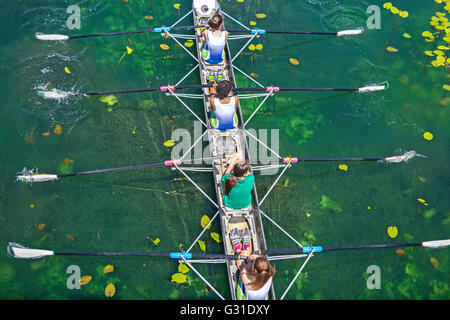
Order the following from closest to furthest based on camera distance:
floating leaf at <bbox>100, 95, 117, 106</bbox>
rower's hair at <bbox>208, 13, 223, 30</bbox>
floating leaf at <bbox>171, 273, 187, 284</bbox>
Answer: floating leaf at <bbox>171, 273, 187, 284</bbox> → rower's hair at <bbox>208, 13, 223, 30</bbox> → floating leaf at <bbox>100, 95, 117, 106</bbox>

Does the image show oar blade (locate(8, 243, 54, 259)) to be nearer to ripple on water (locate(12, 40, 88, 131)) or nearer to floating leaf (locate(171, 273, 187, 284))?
A: floating leaf (locate(171, 273, 187, 284))

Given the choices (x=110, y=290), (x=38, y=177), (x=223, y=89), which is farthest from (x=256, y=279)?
(x=38, y=177)

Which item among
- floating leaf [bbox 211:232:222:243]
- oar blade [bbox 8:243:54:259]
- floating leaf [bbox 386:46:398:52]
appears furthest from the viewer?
floating leaf [bbox 386:46:398:52]

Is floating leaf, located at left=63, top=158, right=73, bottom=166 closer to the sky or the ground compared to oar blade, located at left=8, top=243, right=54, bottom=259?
closer to the sky

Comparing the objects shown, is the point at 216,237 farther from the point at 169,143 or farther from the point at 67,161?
the point at 67,161

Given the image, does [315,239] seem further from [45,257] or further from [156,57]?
[156,57]

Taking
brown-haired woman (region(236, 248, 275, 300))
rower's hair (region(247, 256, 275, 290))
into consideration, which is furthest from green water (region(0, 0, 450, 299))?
rower's hair (region(247, 256, 275, 290))

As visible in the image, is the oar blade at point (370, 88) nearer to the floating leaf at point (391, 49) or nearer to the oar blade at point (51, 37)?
the floating leaf at point (391, 49)

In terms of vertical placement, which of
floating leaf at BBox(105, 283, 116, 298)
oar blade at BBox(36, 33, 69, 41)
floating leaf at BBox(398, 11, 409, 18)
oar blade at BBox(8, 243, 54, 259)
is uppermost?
oar blade at BBox(36, 33, 69, 41)

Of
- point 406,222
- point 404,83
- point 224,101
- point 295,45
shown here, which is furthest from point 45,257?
point 404,83
